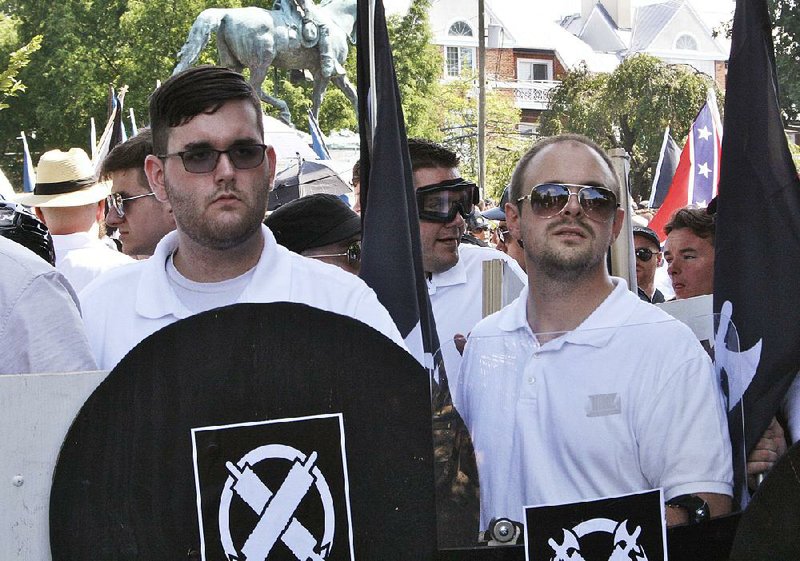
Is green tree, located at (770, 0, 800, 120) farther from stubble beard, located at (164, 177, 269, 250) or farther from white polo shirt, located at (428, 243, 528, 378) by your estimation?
stubble beard, located at (164, 177, 269, 250)

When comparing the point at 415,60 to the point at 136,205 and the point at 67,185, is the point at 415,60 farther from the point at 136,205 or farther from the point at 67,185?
the point at 136,205

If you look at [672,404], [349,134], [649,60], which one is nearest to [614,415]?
[672,404]

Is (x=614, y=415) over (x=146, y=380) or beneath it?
beneath

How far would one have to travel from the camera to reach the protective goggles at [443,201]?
4078mm

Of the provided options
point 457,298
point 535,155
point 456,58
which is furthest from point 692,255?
point 456,58

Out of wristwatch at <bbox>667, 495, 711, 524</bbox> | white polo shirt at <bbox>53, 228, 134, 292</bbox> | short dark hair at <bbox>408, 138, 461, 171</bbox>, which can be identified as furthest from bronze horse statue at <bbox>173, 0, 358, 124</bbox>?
wristwatch at <bbox>667, 495, 711, 524</bbox>

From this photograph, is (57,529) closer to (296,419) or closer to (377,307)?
(296,419)

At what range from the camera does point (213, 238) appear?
256 centimetres

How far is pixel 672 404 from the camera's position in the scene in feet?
7.40

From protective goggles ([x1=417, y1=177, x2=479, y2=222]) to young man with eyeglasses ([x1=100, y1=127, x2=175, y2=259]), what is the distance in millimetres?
855

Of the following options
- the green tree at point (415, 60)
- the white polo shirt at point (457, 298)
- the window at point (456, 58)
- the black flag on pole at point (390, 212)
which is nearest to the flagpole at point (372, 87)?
the black flag on pole at point (390, 212)

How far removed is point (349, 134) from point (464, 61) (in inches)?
1651

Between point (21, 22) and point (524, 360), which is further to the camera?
point (21, 22)

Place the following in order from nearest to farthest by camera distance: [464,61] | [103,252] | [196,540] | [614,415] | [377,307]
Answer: [196,540] < [614,415] < [377,307] < [103,252] < [464,61]
